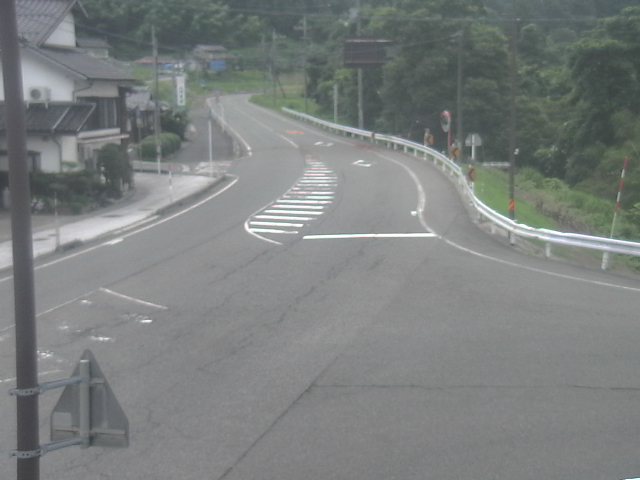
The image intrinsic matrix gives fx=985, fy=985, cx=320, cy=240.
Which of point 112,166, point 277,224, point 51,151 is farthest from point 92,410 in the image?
point 112,166

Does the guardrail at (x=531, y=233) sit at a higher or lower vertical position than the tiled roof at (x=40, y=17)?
lower

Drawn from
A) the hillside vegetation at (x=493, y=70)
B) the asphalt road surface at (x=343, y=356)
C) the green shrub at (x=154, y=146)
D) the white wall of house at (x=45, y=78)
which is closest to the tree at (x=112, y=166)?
the white wall of house at (x=45, y=78)

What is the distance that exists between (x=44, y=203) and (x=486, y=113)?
31378 mm

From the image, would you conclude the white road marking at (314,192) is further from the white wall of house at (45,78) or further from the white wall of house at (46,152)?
the white wall of house at (45,78)

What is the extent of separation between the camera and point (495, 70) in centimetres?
5853

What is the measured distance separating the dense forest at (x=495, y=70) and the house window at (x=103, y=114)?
1498cm

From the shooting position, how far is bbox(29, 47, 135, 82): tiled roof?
3609 centimetres

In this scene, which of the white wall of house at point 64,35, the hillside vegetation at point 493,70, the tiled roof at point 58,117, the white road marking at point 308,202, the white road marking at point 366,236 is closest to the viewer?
the white road marking at point 366,236

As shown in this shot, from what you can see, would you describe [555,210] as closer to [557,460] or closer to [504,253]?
[504,253]

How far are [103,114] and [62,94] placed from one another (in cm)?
323

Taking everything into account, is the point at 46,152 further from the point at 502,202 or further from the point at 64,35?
the point at 502,202

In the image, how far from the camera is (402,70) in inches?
2375

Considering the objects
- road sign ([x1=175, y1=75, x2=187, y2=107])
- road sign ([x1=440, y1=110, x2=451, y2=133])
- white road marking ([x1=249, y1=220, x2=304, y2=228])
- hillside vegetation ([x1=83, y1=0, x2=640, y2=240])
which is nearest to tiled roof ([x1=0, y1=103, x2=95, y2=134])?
white road marking ([x1=249, y1=220, x2=304, y2=228])

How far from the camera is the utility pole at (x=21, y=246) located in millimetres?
5180
